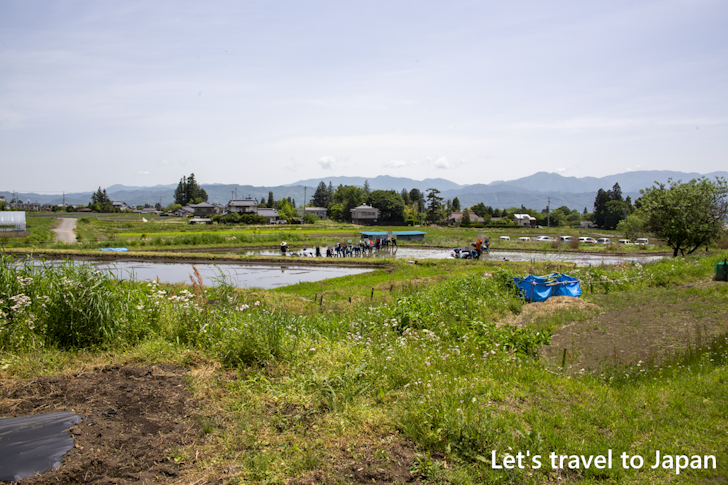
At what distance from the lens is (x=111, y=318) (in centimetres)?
627

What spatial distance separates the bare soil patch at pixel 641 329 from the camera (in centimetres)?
782

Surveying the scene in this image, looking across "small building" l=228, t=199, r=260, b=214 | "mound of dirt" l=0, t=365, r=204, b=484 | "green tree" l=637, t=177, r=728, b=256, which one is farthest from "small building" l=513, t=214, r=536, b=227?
"mound of dirt" l=0, t=365, r=204, b=484

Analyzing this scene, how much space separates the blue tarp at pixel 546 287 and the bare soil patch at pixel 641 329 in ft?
3.75

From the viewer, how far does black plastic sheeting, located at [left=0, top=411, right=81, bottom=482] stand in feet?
10.7

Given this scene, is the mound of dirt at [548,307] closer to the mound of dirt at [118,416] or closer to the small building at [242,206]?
the mound of dirt at [118,416]

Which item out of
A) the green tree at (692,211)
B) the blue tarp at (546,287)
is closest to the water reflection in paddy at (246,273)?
the blue tarp at (546,287)

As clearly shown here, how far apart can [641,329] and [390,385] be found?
7.58m

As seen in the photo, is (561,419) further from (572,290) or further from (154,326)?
(572,290)

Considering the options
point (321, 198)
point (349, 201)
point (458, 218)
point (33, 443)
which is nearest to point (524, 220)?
point (458, 218)

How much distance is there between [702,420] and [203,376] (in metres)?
6.14

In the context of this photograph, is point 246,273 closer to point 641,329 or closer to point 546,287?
point 546,287

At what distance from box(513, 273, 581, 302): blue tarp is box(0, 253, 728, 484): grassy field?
3802 millimetres

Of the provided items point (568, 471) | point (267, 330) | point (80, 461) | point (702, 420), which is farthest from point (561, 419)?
point (80, 461)

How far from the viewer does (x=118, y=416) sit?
4.18m
